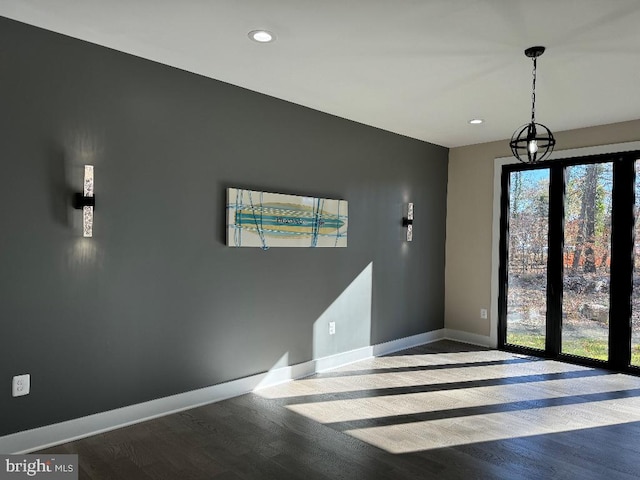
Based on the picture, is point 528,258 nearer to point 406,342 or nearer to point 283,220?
point 406,342

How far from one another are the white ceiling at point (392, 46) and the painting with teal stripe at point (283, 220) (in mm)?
896

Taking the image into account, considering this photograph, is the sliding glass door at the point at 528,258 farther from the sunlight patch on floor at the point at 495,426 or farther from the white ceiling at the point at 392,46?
the sunlight patch on floor at the point at 495,426

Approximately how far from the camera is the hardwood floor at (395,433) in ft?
8.83

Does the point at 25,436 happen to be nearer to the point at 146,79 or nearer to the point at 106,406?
the point at 106,406

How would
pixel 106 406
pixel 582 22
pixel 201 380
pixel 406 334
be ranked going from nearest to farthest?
pixel 582 22
pixel 106 406
pixel 201 380
pixel 406 334

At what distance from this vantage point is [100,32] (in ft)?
9.42

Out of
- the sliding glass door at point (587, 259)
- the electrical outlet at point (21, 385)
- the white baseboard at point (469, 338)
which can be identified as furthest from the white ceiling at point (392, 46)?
the white baseboard at point (469, 338)

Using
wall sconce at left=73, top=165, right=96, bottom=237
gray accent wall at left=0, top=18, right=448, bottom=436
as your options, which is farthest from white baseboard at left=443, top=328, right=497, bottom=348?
wall sconce at left=73, top=165, right=96, bottom=237

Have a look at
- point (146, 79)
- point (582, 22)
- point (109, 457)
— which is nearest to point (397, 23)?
point (582, 22)

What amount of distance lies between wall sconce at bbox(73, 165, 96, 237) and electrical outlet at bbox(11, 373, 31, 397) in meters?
0.90

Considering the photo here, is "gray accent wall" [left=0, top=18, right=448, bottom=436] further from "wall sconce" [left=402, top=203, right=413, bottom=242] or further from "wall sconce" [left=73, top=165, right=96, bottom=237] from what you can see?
"wall sconce" [left=402, top=203, right=413, bottom=242]

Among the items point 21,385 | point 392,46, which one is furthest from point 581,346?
point 21,385

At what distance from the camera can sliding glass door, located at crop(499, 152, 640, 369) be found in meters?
4.66

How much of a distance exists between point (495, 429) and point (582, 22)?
262 cm
